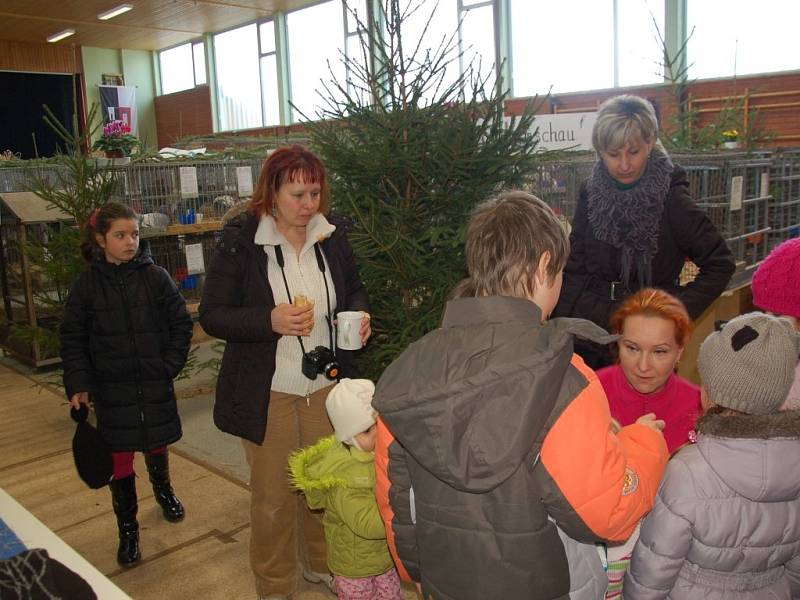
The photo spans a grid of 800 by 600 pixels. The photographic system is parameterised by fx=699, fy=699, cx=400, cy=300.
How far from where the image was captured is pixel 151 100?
952 inches

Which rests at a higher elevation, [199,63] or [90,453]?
[199,63]

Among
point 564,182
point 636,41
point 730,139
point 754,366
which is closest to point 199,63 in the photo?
point 636,41

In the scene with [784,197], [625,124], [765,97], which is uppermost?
[765,97]

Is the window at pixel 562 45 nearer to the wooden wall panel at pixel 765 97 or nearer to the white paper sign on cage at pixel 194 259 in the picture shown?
the wooden wall panel at pixel 765 97

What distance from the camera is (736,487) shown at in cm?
162

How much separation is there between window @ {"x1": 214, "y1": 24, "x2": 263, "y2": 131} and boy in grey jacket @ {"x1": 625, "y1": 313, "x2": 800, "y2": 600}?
2049 centimetres

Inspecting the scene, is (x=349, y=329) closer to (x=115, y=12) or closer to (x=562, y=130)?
(x=562, y=130)

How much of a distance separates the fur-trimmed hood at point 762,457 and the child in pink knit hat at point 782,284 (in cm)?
65

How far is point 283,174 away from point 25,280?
4834 mm

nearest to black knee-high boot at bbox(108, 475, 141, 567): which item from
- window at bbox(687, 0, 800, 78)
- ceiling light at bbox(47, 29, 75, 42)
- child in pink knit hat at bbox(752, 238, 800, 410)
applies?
child in pink knit hat at bbox(752, 238, 800, 410)

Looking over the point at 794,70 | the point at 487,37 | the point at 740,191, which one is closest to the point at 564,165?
the point at 740,191

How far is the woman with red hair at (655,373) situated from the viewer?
7.20 feet

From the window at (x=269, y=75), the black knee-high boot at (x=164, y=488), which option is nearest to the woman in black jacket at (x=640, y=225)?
the black knee-high boot at (x=164, y=488)

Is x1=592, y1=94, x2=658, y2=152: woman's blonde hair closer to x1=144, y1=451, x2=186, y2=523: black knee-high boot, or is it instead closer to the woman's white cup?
the woman's white cup
